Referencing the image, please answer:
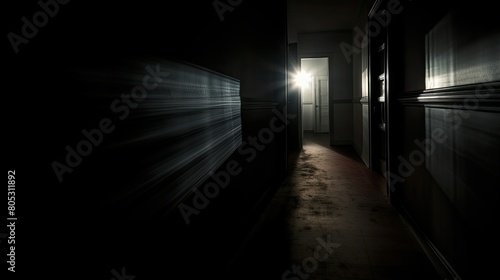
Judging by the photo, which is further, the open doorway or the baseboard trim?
the open doorway

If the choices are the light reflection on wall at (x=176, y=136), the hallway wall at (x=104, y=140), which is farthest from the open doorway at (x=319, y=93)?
the hallway wall at (x=104, y=140)

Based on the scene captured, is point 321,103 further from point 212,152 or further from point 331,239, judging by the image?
point 212,152

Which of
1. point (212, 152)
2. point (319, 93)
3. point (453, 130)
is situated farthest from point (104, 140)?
point (319, 93)

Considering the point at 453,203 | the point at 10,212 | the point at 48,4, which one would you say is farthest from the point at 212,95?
the point at 453,203

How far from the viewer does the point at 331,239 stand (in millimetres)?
2160

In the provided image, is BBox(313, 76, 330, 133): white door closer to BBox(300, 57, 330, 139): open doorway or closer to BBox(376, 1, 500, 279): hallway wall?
BBox(300, 57, 330, 139): open doorway

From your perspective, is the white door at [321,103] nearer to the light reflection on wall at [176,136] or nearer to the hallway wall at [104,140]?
the light reflection on wall at [176,136]

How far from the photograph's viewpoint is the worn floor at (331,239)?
174cm

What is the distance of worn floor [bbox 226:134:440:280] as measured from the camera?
1741 millimetres

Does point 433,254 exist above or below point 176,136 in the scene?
below

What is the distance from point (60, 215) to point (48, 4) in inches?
17.6

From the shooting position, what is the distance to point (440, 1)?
1.71 m

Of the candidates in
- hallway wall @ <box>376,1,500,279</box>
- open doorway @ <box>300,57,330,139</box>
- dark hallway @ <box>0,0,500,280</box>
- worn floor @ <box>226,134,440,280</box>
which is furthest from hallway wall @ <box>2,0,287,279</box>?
open doorway @ <box>300,57,330,139</box>

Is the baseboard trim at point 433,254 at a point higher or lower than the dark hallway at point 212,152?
lower
